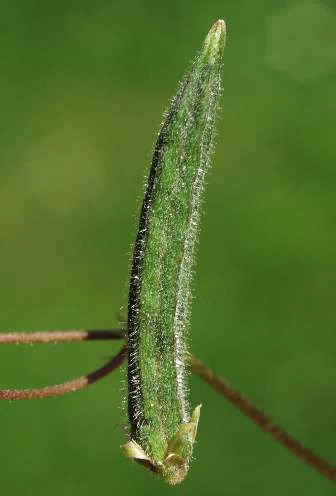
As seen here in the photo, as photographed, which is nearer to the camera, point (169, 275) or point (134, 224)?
point (169, 275)
